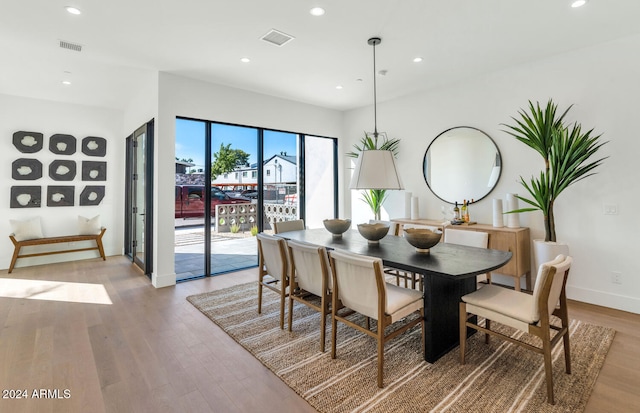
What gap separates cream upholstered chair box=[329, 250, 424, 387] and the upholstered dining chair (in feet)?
0.47

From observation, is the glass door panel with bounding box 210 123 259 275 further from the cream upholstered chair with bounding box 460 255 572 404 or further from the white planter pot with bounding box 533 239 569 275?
the white planter pot with bounding box 533 239 569 275

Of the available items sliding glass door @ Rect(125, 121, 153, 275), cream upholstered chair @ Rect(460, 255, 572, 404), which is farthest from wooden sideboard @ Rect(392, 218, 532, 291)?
sliding glass door @ Rect(125, 121, 153, 275)

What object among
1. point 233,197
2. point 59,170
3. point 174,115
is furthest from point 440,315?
point 59,170

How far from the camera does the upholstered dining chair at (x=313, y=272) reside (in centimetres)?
254

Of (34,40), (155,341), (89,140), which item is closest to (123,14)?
(34,40)

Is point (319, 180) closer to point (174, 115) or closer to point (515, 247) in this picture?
point (174, 115)

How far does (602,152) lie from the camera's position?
3434 mm

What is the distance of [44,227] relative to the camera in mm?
5562

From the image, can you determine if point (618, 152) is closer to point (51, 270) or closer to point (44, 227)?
point (51, 270)

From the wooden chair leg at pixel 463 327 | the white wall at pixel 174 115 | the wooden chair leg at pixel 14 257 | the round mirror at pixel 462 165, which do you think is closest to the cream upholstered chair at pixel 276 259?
the wooden chair leg at pixel 463 327

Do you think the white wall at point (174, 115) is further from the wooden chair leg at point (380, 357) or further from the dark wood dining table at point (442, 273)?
the wooden chair leg at point (380, 357)

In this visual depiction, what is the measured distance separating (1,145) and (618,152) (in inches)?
341

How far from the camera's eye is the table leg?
7.73 ft

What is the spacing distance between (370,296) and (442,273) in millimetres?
505
